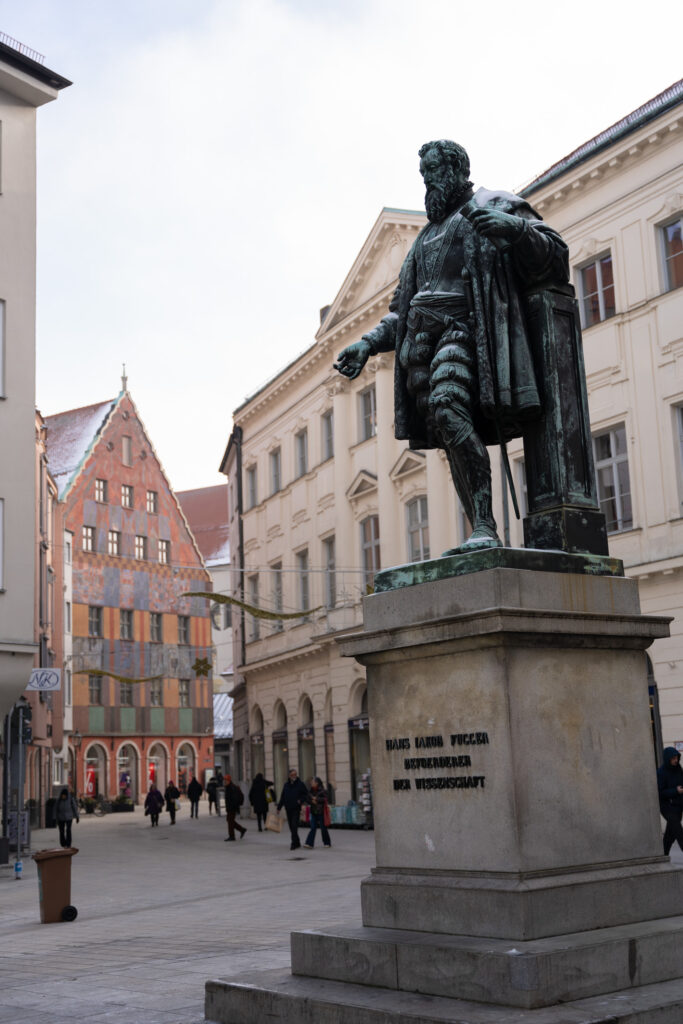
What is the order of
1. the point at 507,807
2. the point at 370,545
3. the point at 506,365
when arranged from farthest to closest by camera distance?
1. the point at 370,545
2. the point at 506,365
3. the point at 507,807

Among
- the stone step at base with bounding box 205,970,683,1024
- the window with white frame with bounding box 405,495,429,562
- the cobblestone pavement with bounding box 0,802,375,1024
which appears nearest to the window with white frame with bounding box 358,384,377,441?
the window with white frame with bounding box 405,495,429,562

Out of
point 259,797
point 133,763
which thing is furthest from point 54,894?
point 133,763

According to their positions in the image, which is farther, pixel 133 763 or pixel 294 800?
pixel 133 763

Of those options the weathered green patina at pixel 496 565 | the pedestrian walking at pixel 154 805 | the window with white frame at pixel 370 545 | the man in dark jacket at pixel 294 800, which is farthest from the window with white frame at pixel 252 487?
the weathered green patina at pixel 496 565

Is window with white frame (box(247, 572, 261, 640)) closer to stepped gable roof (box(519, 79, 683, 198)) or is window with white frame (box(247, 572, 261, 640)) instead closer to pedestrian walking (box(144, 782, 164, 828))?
pedestrian walking (box(144, 782, 164, 828))

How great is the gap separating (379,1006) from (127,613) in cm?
6198

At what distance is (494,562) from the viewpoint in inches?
225

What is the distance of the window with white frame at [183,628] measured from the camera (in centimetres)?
6950

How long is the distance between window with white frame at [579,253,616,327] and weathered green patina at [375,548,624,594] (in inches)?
830

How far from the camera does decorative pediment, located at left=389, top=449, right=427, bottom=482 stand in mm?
33281

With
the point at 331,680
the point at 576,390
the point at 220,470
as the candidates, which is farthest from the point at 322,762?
the point at 576,390

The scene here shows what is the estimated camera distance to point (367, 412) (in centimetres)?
3753

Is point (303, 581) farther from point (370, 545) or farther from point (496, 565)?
point (496, 565)

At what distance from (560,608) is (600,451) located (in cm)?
2109
